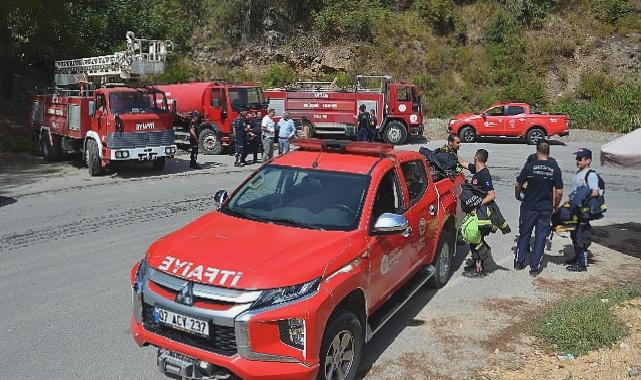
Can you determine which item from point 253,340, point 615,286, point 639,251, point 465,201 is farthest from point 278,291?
point 639,251

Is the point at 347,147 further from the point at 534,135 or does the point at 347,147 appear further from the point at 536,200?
the point at 534,135

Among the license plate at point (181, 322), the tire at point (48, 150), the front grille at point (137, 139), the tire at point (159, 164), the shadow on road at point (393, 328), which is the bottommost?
the shadow on road at point (393, 328)

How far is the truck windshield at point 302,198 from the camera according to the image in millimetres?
5094

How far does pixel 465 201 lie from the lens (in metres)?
7.44

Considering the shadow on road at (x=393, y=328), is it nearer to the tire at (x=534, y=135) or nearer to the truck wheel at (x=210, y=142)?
the truck wheel at (x=210, y=142)

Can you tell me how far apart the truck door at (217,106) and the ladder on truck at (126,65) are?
2.86 m

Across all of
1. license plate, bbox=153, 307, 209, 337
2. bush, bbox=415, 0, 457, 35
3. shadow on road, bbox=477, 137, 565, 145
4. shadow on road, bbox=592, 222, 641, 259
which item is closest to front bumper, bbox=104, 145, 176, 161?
shadow on road, bbox=592, 222, 641, 259

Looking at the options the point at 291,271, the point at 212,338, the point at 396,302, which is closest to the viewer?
the point at 212,338

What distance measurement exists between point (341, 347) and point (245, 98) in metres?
16.6

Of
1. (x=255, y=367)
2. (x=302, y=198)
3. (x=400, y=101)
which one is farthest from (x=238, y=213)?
(x=400, y=101)

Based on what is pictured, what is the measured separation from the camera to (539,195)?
7.49 metres

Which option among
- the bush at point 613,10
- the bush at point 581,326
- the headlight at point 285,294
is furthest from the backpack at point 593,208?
the bush at point 613,10

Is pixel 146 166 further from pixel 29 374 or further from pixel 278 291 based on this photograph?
pixel 278 291

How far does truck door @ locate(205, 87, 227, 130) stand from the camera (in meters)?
19.7
